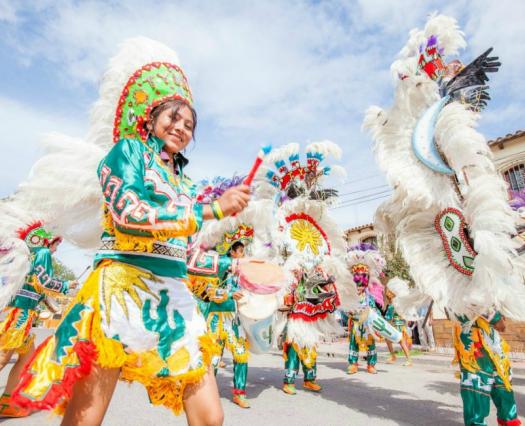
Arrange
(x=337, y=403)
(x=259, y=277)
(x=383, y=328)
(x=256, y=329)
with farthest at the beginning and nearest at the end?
(x=383, y=328)
(x=256, y=329)
(x=337, y=403)
(x=259, y=277)

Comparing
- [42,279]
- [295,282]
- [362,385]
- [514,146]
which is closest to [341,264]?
[295,282]

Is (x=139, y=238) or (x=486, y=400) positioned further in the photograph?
(x=486, y=400)

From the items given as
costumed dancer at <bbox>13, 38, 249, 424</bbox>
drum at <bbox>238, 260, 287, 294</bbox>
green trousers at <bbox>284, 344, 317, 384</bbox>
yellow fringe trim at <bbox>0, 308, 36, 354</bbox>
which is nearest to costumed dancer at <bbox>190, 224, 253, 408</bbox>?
green trousers at <bbox>284, 344, 317, 384</bbox>

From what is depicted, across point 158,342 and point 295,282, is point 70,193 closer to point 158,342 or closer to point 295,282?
point 158,342

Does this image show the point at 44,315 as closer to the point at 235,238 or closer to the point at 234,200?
the point at 235,238

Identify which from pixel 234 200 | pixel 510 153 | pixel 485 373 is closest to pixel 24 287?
pixel 234 200

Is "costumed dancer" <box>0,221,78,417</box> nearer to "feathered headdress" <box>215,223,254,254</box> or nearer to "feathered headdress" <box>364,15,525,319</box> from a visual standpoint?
"feathered headdress" <box>215,223,254,254</box>

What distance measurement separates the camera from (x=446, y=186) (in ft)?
11.1

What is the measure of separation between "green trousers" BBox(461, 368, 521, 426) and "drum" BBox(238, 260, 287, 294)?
189cm

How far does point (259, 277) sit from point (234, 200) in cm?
80

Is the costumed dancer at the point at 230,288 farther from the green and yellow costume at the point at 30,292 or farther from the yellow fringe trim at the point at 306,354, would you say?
the green and yellow costume at the point at 30,292

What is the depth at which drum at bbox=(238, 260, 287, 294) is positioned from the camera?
91.7 inches

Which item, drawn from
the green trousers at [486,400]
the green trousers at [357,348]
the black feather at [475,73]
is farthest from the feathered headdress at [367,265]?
the black feather at [475,73]

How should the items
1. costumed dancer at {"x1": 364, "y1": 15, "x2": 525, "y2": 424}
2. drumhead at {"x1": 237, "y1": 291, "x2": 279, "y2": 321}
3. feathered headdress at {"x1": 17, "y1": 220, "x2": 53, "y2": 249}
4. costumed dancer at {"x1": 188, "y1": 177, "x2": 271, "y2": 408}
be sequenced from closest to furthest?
costumed dancer at {"x1": 364, "y1": 15, "x2": 525, "y2": 424}, drumhead at {"x1": 237, "y1": 291, "x2": 279, "y2": 321}, feathered headdress at {"x1": 17, "y1": 220, "x2": 53, "y2": 249}, costumed dancer at {"x1": 188, "y1": 177, "x2": 271, "y2": 408}
